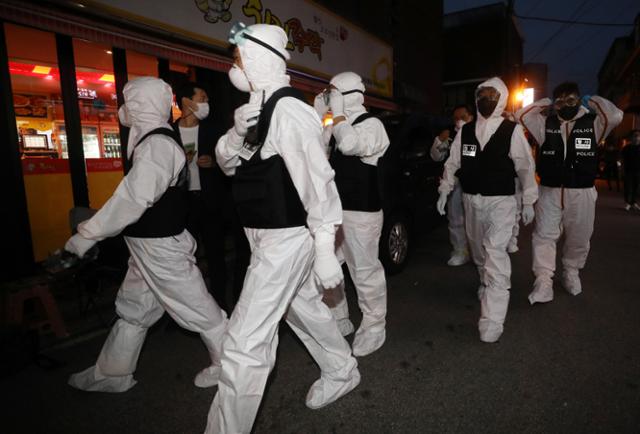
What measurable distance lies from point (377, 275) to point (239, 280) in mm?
1357

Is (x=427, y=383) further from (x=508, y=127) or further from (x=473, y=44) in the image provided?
(x=473, y=44)

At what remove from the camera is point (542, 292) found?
13.3 feet

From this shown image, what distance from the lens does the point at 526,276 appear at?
4.99 meters

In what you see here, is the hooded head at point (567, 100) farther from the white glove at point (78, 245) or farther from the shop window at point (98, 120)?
the shop window at point (98, 120)

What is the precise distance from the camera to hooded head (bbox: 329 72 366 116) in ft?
9.94

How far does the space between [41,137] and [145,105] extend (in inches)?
147

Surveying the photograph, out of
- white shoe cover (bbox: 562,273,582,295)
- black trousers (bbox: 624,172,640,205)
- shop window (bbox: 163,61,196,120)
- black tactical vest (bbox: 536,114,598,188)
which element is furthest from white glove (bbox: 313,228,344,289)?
black trousers (bbox: 624,172,640,205)

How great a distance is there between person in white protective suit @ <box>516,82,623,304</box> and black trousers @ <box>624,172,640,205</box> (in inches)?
311

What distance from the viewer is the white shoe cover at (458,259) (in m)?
5.45

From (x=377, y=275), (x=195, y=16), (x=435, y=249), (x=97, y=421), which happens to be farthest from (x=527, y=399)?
(x=195, y=16)

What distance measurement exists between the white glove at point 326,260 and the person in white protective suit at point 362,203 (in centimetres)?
104

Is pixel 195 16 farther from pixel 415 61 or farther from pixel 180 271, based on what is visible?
pixel 415 61

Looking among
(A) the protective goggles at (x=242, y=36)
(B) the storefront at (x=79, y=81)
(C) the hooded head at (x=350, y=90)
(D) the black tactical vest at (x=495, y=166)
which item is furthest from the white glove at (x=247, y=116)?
(B) the storefront at (x=79, y=81)

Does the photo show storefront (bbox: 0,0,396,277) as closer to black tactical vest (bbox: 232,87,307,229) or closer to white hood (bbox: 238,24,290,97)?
white hood (bbox: 238,24,290,97)
